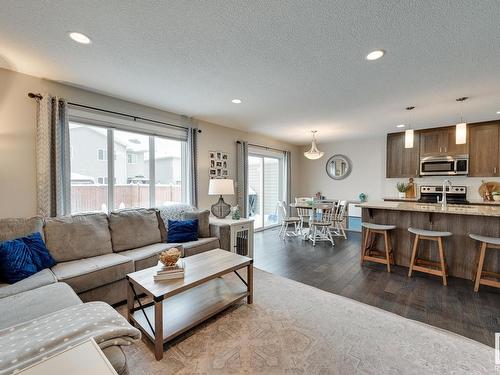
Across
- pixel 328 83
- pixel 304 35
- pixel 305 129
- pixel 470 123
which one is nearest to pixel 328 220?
pixel 305 129

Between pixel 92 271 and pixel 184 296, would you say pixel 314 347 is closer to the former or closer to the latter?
pixel 184 296

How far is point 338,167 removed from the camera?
6242 millimetres

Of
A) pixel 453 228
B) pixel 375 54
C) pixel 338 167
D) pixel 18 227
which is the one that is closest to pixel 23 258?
pixel 18 227

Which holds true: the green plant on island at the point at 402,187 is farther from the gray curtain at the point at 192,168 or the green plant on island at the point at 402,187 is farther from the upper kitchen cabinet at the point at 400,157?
the gray curtain at the point at 192,168

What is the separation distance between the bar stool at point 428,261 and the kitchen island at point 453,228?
0.14 metres

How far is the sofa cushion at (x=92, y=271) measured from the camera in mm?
1939

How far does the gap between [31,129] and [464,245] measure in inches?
217

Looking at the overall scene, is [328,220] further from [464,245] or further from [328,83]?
[328,83]

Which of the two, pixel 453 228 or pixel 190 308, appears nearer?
pixel 190 308

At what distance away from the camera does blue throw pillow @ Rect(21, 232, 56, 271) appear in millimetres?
2016

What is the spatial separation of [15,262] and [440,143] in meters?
6.80

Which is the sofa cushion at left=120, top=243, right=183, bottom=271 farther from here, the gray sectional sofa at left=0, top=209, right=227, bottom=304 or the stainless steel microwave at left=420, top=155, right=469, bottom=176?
the stainless steel microwave at left=420, top=155, right=469, bottom=176

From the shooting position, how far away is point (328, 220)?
4664mm

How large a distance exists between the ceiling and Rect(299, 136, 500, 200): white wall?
2.26m
